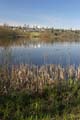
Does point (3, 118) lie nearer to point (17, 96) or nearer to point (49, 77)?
point (17, 96)

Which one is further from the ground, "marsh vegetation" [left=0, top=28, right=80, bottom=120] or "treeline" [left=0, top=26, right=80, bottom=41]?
"marsh vegetation" [left=0, top=28, right=80, bottom=120]

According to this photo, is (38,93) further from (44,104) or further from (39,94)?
(44,104)

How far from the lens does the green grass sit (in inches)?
248

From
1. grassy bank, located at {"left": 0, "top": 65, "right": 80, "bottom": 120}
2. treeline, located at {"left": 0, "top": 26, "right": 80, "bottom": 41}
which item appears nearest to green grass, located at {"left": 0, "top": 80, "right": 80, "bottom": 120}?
grassy bank, located at {"left": 0, "top": 65, "right": 80, "bottom": 120}

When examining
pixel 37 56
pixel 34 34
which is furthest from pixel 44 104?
pixel 34 34

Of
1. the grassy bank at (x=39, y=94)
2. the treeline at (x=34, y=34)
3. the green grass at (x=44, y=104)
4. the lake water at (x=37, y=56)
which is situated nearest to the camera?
the green grass at (x=44, y=104)

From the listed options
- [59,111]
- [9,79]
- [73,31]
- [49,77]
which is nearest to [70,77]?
[49,77]

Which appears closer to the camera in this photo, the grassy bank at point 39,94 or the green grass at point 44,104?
the green grass at point 44,104

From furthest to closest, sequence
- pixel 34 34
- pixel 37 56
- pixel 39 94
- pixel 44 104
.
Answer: pixel 34 34 → pixel 37 56 → pixel 39 94 → pixel 44 104

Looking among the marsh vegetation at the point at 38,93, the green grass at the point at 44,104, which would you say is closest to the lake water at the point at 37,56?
the marsh vegetation at the point at 38,93

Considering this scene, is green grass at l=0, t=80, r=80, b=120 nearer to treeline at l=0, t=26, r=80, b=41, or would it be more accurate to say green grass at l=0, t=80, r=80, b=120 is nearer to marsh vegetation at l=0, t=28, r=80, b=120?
marsh vegetation at l=0, t=28, r=80, b=120

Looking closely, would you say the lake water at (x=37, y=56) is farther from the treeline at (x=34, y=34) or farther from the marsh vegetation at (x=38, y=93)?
the treeline at (x=34, y=34)

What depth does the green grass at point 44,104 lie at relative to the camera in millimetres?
6289

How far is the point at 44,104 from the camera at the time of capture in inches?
292
